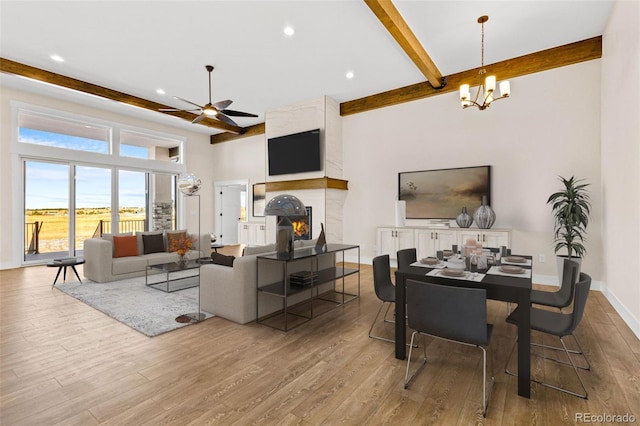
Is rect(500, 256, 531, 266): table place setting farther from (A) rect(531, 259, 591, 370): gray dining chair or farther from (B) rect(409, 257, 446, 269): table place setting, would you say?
(B) rect(409, 257, 446, 269): table place setting

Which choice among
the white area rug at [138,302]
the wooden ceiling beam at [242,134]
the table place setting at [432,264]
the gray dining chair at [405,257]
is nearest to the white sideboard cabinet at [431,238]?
the gray dining chair at [405,257]

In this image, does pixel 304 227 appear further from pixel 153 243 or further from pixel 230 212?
pixel 230 212

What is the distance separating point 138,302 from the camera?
400cm

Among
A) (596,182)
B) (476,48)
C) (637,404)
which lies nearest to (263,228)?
(476,48)

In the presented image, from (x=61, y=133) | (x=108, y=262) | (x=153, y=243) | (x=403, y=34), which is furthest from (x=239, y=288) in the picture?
(x=61, y=133)

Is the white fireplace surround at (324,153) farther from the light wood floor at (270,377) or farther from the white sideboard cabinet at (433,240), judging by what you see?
the light wood floor at (270,377)

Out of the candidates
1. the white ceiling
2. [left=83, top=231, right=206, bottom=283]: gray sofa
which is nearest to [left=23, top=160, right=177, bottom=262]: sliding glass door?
the white ceiling

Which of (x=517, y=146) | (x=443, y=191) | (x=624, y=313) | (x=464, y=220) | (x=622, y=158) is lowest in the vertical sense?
(x=624, y=313)

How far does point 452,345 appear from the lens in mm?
2764

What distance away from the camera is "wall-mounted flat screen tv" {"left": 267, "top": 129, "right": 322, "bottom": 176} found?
695cm

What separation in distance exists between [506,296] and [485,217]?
3461 millimetres

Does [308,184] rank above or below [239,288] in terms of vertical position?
above

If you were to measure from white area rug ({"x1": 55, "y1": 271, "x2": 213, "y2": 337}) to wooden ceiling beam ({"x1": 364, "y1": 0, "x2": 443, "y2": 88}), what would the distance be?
13.6ft

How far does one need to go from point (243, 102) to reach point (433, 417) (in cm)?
719
